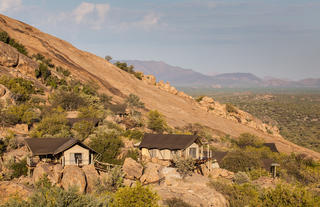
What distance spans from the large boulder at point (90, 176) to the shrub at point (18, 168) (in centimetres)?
524

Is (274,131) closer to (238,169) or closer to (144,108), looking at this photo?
(144,108)

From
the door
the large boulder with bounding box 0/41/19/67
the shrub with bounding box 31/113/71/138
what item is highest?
the large boulder with bounding box 0/41/19/67

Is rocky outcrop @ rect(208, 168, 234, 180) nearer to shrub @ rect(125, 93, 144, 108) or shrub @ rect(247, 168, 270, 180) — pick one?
shrub @ rect(247, 168, 270, 180)

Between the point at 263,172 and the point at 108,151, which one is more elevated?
the point at 108,151

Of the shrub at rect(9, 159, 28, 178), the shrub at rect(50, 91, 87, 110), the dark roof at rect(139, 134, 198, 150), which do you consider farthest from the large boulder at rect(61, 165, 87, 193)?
the shrub at rect(50, 91, 87, 110)

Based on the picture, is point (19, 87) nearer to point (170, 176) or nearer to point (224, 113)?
point (170, 176)

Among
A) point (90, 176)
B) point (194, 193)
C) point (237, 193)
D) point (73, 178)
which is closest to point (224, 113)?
point (237, 193)

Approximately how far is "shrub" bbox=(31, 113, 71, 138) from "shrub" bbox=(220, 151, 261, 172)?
20.5 meters

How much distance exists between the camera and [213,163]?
4081cm

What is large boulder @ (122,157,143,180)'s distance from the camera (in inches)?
1216

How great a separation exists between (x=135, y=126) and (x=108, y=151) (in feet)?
66.8

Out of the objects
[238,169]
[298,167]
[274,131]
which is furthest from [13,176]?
[274,131]


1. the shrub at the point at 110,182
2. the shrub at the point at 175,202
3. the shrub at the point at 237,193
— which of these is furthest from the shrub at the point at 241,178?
the shrub at the point at 110,182

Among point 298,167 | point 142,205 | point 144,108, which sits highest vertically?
point 144,108
